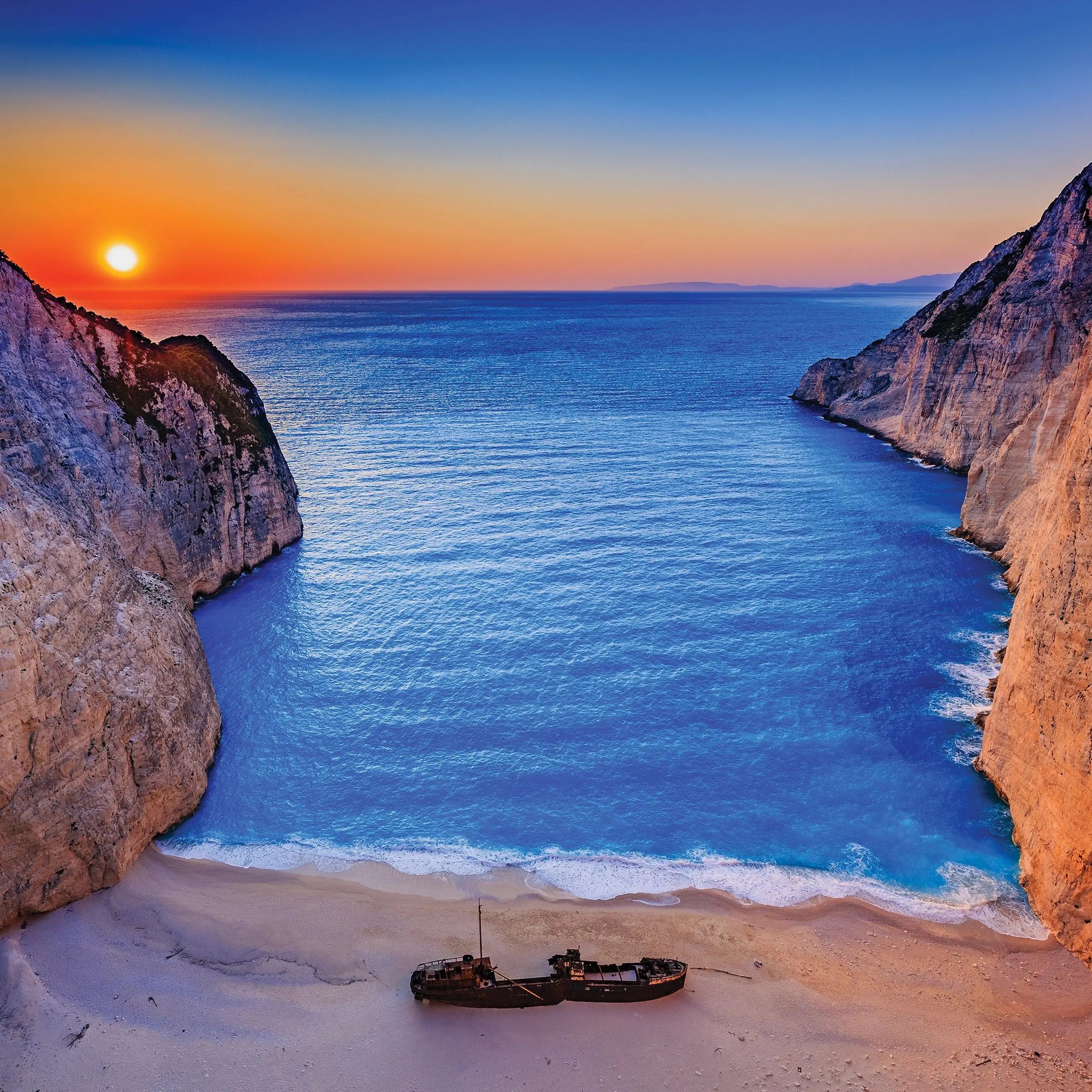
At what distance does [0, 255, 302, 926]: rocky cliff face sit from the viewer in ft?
65.2

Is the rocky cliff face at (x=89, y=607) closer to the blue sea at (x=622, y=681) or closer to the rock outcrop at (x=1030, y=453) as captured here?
the blue sea at (x=622, y=681)

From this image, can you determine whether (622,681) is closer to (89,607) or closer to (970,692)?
(970,692)

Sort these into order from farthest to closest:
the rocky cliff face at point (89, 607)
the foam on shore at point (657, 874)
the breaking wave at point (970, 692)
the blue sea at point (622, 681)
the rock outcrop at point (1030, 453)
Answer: the breaking wave at point (970, 692) → the blue sea at point (622, 681) → the foam on shore at point (657, 874) → the rock outcrop at point (1030, 453) → the rocky cliff face at point (89, 607)

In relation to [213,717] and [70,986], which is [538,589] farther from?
[70,986]

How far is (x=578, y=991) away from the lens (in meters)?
18.5

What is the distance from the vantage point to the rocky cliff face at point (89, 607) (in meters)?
19.9

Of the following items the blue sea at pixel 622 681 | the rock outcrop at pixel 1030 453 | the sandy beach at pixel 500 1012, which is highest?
the rock outcrop at pixel 1030 453

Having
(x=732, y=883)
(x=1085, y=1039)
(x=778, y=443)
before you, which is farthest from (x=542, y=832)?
(x=778, y=443)

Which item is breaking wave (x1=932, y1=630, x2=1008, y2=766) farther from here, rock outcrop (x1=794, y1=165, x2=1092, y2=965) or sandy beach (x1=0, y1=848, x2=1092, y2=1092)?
sandy beach (x1=0, y1=848, x2=1092, y2=1092)

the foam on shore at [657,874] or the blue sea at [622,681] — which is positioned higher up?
the blue sea at [622,681]

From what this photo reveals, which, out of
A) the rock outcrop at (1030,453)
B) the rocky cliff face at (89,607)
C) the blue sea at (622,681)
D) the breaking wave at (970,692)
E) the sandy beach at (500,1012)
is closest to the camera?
the sandy beach at (500,1012)

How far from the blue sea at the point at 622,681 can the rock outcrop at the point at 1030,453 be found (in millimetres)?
2318

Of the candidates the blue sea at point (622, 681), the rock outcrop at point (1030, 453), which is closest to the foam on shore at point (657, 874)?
the blue sea at point (622, 681)

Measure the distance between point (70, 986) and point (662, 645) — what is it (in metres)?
26.2
